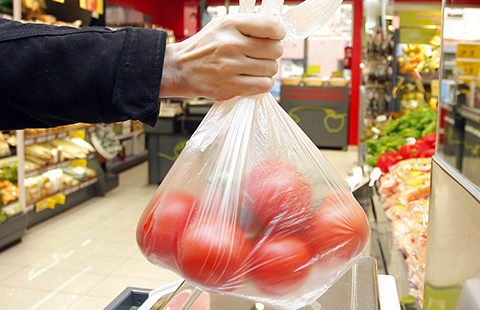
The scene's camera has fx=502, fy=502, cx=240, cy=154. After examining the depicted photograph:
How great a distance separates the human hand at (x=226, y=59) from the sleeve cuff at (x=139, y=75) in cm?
3

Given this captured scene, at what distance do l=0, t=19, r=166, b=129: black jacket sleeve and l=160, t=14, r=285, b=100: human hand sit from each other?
0.03 metres

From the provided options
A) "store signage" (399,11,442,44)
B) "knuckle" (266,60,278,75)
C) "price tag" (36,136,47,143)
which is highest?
"store signage" (399,11,442,44)

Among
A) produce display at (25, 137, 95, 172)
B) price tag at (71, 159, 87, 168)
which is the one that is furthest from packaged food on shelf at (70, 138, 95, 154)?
price tag at (71, 159, 87, 168)

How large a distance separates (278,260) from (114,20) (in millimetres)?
7770

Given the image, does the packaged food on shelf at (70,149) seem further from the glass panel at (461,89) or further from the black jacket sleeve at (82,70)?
the black jacket sleeve at (82,70)

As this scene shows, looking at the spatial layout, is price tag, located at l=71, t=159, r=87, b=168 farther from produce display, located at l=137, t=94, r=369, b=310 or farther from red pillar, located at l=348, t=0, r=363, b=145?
red pillar, located at l=348, t=0, r=363, b=145

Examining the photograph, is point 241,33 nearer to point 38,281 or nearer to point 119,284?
point 119,284

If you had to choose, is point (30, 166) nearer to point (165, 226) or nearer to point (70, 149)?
point (70, 149)

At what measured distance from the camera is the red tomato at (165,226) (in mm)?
746

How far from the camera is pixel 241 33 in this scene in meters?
0.67

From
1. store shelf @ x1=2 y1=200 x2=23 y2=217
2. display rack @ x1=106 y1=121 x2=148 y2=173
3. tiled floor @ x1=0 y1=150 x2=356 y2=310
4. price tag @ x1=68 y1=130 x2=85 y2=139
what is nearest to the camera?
tiled floor @ x1=0 y1=150 x2=356 y2=310

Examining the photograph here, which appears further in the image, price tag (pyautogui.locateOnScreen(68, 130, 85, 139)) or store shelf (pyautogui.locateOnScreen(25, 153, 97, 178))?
price tag (pyautogui.locateOnScreen(68, 130, 85, 139))

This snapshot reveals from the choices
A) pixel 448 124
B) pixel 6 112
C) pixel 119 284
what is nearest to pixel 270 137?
pixel 6 112

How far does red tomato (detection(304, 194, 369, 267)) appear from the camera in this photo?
75 cm
